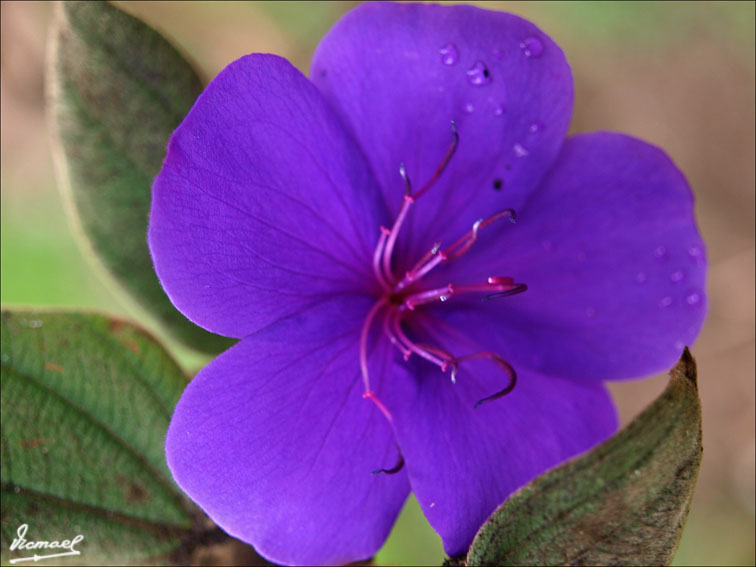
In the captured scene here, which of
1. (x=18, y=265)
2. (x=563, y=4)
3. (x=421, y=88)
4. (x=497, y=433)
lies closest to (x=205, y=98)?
(x=421, y=88)

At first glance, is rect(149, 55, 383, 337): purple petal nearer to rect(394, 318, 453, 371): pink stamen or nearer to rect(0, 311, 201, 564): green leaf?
rect(394, 318, 453, 371): pink stamen

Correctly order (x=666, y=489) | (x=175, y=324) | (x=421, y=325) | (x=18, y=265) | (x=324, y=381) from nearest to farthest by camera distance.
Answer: (x=666, y=489) < (x=324, y=381) < (x=421, y=325) < (x=175, y=324) < (x=18, y=265)

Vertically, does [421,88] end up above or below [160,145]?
above

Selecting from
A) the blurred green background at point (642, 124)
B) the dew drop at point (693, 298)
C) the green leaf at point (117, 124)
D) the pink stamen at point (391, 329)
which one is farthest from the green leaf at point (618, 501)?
the blurred green background at point (642, 124)

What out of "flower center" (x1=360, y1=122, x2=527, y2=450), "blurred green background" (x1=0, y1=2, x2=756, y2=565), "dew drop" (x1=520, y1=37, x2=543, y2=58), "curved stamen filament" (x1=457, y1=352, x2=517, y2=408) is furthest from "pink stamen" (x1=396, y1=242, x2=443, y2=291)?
"blurred green background" (x1=0, y1=2, x2=756, y2=565)

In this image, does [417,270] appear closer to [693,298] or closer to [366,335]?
[366,335]

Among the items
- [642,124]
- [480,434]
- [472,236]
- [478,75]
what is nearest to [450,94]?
[478,75]

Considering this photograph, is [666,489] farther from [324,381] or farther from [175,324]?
[175,324]
